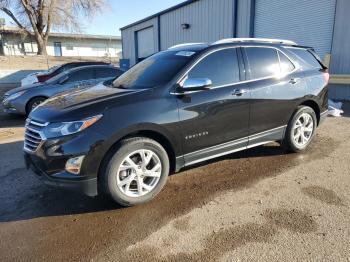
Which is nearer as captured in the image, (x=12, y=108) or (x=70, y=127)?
(x=70, y=127)

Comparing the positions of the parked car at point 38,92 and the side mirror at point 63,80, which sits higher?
the side mirror at point 63,80

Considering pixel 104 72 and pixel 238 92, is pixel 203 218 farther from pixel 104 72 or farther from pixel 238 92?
pixel 104 72

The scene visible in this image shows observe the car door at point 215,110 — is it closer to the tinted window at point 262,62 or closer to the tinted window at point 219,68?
the tinted window at point 219,68

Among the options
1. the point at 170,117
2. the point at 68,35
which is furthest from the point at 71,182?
the point at 68,35

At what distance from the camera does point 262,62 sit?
4.59m

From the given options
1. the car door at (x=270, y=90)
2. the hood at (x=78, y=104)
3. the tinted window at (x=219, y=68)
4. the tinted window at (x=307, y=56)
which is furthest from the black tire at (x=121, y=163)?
the tinted window at (x=307, y=56)

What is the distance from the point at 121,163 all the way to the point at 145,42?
22.3 m

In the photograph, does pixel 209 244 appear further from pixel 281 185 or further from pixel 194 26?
pixel 194 26

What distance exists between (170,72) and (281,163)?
2.28m

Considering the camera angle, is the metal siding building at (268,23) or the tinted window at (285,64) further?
the metal siding building at (268,23)

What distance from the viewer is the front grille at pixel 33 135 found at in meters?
3.38

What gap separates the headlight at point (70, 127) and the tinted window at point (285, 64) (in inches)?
119

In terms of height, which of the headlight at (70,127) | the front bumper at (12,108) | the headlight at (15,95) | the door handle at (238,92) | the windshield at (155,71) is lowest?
the front bumper at (12,108)


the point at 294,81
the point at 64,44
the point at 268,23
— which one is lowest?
the point at 294,81
